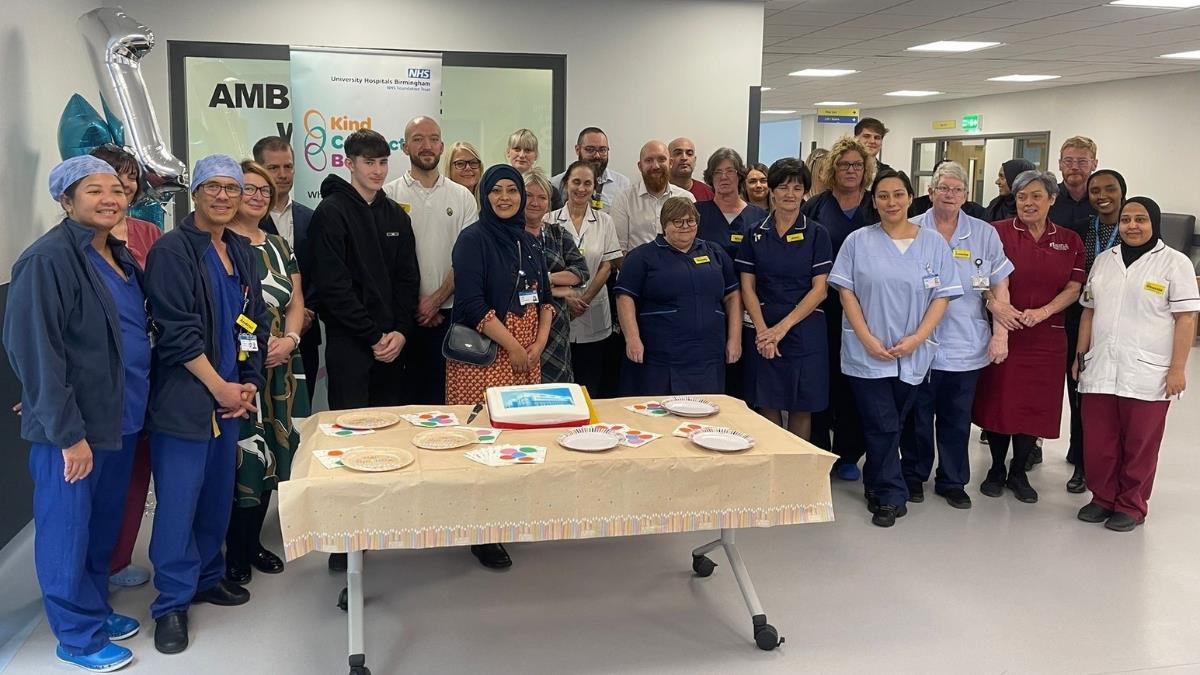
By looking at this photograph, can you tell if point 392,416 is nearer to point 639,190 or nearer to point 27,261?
point 27,261

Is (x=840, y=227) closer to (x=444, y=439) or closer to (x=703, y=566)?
(x=703, y=566)

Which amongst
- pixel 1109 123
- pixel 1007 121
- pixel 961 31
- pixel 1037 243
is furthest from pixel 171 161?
pixel 1007 121

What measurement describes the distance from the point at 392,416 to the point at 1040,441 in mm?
3926

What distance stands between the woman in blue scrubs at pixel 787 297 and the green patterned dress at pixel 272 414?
2.02 meters

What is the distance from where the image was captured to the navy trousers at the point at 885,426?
156 inches

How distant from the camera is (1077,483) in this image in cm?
441

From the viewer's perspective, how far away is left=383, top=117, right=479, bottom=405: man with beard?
3994mm

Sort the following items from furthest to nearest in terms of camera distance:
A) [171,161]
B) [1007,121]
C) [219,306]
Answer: [1007,121] < [171,161] < [219,306]

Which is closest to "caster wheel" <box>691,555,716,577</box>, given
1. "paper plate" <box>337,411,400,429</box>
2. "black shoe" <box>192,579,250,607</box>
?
"paper plate" <box>337,411,400,429</box>

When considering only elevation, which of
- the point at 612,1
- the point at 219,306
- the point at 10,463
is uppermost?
the point at 612,1

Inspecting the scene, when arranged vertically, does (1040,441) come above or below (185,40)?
below

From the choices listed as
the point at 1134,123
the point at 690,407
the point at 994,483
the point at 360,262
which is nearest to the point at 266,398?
the point at 360,262

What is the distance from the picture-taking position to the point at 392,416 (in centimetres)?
290

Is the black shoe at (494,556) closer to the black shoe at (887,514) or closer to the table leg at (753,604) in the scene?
the table leg at (753,604)
